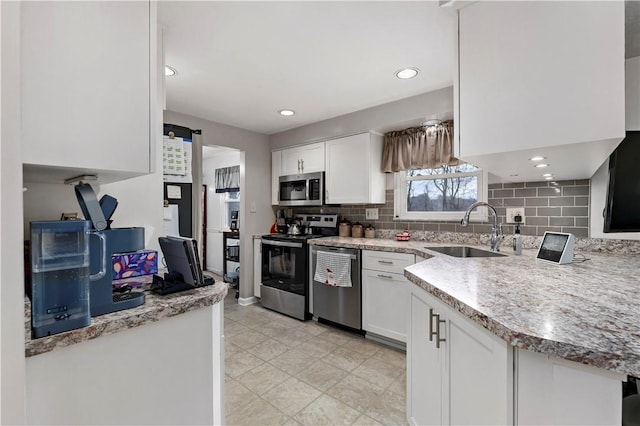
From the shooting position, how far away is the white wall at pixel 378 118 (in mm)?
2553

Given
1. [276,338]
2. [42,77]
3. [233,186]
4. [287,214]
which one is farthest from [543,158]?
[233,186]

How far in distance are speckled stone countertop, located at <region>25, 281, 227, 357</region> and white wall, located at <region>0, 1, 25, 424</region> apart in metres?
0.17

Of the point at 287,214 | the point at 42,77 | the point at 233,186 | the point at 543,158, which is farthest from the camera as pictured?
the point at 233,186

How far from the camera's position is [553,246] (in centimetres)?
169

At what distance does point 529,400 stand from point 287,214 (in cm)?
352

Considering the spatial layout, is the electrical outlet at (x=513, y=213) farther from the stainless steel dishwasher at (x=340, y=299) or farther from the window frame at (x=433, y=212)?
the stainless steel dishwasher at (x=340, y=299)

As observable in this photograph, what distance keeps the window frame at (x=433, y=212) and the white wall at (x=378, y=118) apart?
1.84ft

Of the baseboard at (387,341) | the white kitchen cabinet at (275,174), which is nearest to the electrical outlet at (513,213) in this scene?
the baseboard at (387,341)

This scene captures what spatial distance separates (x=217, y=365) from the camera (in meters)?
1.16

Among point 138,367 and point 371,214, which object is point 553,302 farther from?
point 371,214

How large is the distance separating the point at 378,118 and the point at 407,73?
73 cm

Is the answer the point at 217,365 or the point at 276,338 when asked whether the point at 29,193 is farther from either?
the point at 276,338

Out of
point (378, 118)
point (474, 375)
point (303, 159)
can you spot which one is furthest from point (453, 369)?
point (303, 159)

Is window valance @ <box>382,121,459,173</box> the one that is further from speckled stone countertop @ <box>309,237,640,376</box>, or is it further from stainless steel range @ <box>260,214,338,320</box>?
speckled stone countertop @ <box>309,237,640,376</box>
